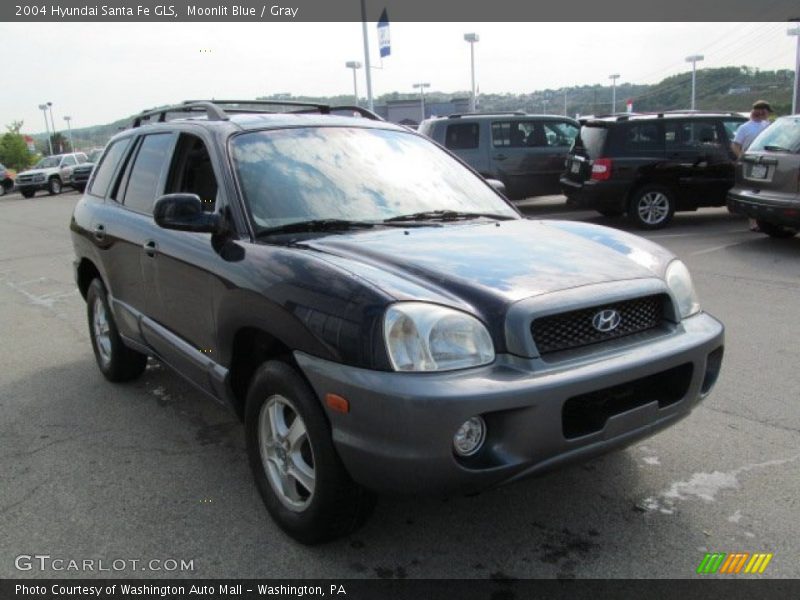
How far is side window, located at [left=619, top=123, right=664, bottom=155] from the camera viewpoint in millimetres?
10984

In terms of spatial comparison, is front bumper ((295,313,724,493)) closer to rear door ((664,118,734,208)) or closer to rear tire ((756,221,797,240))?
rear tire ((756,221,797,240))

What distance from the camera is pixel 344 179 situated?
3512mm

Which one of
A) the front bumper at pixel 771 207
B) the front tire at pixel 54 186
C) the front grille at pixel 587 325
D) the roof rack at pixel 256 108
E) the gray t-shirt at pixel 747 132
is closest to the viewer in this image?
the front grille at pixel 587 325

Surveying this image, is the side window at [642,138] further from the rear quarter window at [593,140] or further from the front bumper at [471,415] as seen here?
the front bumper at [471,415]

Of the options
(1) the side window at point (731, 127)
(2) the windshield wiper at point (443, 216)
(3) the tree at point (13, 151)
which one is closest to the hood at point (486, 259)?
(2) the windshield wiper at point (443, 216)

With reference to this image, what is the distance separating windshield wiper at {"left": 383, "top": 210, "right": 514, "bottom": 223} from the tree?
219 ft

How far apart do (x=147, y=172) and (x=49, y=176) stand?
32237mm

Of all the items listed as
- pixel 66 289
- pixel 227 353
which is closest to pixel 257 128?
pixel 227 353

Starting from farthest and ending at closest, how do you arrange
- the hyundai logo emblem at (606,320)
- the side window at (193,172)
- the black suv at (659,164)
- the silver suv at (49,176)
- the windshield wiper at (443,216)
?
the silver suv at (49,176) < the black suv at (659,164) < the side window at (193,172) < the windshield wiper at (443,216) < the hyundai logo emblem at (606,320)

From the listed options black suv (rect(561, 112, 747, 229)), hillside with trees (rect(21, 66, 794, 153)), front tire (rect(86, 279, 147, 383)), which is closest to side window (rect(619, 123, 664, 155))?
black suv (rect(561, 112, 747, 229))

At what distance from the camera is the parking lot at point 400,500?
8.97 feet

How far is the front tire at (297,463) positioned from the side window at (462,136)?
1096cm

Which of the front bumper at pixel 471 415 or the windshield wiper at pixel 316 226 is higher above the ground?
the windshield wiper at pixel 316 226
